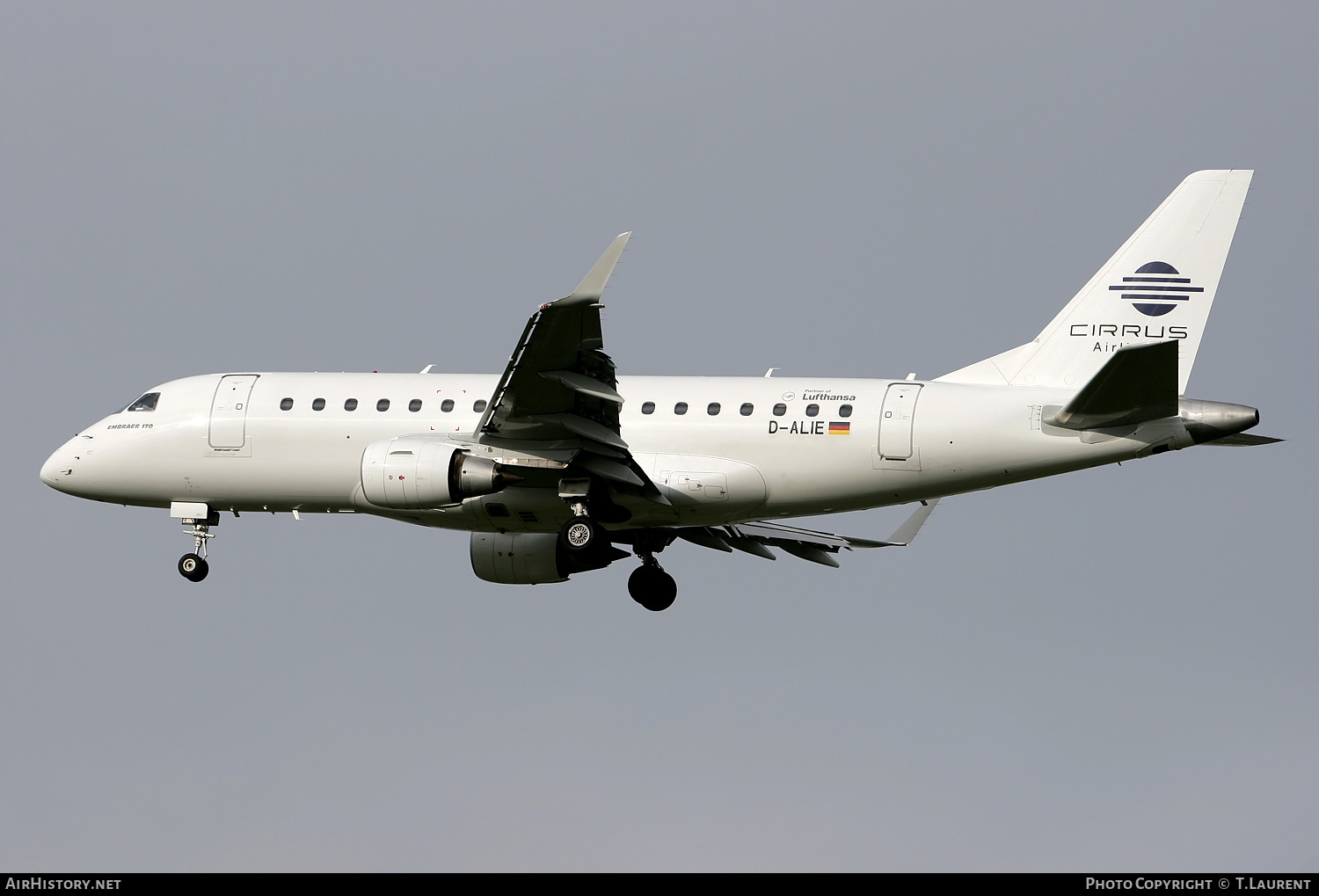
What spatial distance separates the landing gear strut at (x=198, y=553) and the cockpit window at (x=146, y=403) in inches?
113

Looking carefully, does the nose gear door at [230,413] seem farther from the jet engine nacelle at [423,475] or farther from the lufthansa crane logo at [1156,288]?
the lufthansa crane logo at [1156,288]

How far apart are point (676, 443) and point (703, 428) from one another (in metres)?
0.64

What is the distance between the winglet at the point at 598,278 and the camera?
97.0 ft

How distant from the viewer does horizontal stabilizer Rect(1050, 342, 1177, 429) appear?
3094 centimetres

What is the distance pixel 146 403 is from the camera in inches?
1564

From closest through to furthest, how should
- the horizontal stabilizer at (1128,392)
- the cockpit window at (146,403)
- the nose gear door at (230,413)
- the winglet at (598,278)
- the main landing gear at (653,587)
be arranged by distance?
1. the winglet at (598,278)
2. the horizontal stabilizer at (1128,392)
3. the nose gear door at (230,413)
4. the cockpit window at (146,403)
5. the main landing gear at (653,587)

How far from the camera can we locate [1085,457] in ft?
110

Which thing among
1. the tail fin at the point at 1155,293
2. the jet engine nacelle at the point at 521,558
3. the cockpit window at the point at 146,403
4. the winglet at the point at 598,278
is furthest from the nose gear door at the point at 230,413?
the tail fin at the point at 1155,293

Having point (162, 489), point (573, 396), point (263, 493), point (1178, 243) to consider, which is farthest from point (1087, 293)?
point (162, 489)

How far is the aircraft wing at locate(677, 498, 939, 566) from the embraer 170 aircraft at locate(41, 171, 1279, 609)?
3.59 meters

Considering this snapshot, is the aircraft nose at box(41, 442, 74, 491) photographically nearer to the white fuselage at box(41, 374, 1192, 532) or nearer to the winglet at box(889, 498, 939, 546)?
the white fuselage at box(41, 374, 1192, 532)

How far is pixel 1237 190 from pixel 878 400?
858cm

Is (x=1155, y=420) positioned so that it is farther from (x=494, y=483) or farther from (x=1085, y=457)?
(x=494, y=483)

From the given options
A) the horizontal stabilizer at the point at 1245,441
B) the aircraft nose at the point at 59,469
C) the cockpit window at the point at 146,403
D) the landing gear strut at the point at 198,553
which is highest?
the cockpit window at the point at 146,403
